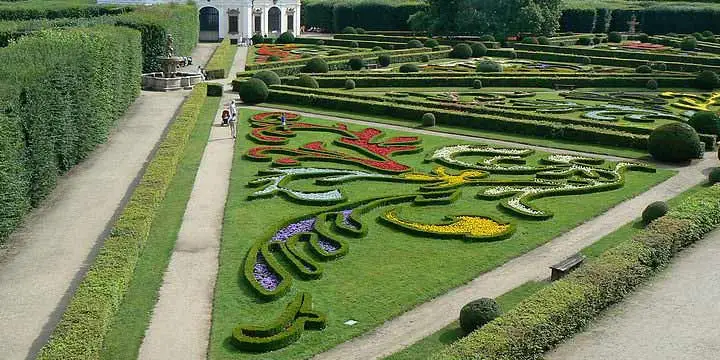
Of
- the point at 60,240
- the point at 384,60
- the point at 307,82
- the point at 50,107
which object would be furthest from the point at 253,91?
the point at 60,240

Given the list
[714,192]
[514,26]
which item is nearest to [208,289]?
[714,192]

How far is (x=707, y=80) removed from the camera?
4366 centimetres

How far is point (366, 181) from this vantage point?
23.4 meters

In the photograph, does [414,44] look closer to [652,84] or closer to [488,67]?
[488,67]

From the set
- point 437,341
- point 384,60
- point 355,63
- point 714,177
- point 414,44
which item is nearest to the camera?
point 437,341

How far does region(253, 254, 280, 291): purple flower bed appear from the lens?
15.4 metres

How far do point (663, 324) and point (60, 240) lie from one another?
1320 cm

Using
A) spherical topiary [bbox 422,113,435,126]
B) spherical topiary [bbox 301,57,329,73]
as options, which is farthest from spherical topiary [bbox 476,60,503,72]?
spherical topiary [bbox 422,113,435,126]

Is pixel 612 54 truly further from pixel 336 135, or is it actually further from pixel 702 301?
pixel 702 301

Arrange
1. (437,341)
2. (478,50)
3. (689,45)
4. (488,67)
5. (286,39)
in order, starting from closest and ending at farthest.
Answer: (437,341) < (488,67) < (478,50) < (689,45) < (286,39)

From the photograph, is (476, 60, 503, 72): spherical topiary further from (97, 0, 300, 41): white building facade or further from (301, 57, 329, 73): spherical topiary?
(97, 0, 300, 41): white building facade

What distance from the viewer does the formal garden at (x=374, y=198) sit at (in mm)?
13516

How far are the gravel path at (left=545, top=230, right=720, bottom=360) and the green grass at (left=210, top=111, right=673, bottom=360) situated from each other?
9.88ft

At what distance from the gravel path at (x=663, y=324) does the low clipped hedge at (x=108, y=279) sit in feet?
24.0
